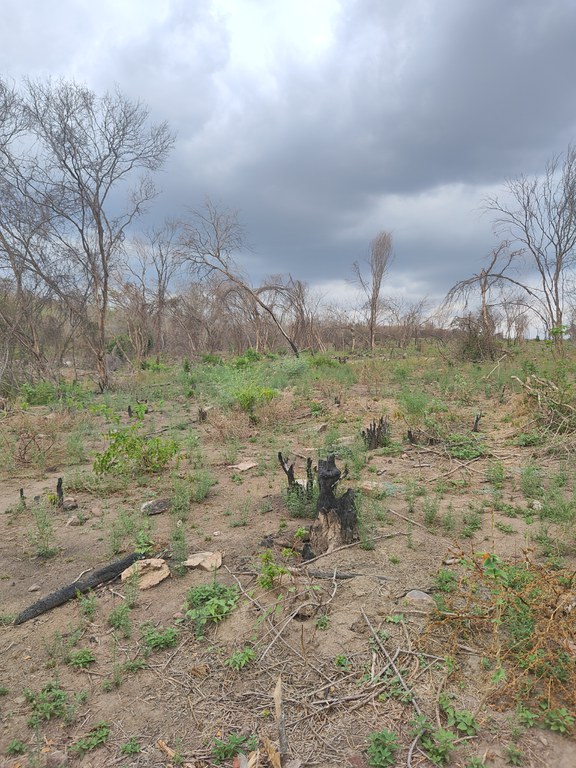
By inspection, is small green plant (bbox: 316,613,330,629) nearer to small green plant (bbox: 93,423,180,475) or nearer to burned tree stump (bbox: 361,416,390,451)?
small green plant (bbox: 93,423,180,475)

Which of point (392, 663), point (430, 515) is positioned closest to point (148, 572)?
point (392, 663)

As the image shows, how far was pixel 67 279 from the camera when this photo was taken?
13.9m

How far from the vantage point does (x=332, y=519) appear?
10.5ft

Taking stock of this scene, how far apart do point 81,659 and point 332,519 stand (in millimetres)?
1749

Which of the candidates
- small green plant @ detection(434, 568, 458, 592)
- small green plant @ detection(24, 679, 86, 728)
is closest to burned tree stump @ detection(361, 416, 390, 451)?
small green plant @ detection(434, 568, 458, 592)

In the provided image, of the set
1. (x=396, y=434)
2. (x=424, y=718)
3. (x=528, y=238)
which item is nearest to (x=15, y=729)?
(x=424, y=718)

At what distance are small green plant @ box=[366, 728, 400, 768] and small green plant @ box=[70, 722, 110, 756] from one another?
1086 millimetres

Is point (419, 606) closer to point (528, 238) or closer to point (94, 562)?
point (94, 562)

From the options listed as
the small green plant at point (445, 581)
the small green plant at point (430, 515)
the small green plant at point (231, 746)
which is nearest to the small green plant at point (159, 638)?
the small green plant at point (231, 746)

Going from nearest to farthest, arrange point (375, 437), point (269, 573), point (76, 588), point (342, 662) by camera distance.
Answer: point (342, 662), point (269, 573), point (76, 588), point (375, 437)

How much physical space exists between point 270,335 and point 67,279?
1889 cm

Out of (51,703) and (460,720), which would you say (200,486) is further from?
(460,720)

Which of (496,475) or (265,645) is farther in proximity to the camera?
(496,475)

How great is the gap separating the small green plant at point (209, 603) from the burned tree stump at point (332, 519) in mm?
745
